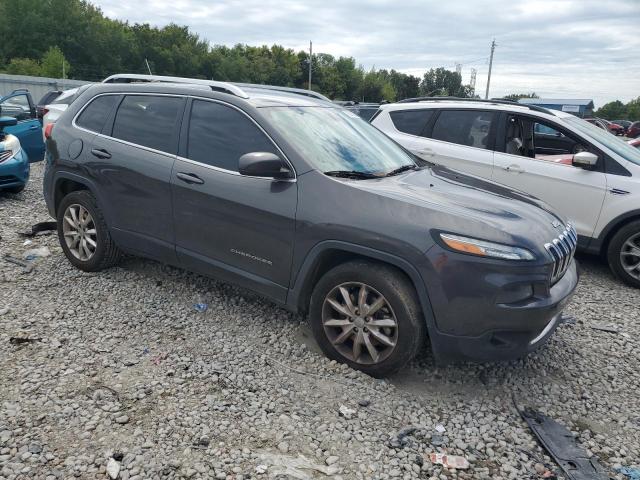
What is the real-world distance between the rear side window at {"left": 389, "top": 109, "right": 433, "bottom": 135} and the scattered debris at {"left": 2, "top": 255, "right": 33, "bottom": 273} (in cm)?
467

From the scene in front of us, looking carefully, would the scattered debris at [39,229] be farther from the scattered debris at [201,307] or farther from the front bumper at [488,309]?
the front bumper at [488,309]

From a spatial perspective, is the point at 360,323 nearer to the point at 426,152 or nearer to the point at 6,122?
the point at 426,152

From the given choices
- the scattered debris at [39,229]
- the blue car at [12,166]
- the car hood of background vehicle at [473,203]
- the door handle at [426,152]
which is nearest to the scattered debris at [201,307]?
the car hood of background vehicle at [473,203]

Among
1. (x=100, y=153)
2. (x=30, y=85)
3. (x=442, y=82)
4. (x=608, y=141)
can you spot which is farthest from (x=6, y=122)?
(x=442, y=82)

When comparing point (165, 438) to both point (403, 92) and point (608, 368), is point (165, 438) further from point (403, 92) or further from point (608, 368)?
point (403, 92)

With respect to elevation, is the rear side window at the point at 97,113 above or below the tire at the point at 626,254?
above

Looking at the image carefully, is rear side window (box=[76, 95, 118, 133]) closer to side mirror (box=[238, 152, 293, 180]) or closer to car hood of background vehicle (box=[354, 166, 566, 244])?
side mirror (box=[238, 152, 293, 180])

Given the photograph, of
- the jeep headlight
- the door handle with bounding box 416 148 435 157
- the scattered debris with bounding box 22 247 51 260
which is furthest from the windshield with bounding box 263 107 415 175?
the scattered debris with bounding box 22 247 51 260

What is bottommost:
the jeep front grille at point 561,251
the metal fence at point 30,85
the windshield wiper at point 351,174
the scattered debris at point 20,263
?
the scattered debris at point 20,263

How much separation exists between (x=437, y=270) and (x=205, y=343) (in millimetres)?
1786

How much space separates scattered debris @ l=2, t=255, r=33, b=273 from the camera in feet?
16.4

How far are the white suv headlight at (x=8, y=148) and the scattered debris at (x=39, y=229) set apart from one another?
1988 millimetres

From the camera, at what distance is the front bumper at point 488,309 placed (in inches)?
117

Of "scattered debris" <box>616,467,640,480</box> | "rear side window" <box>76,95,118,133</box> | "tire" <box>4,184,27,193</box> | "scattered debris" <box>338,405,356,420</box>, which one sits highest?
"rear side window" <box>76,95,118,133</box>
